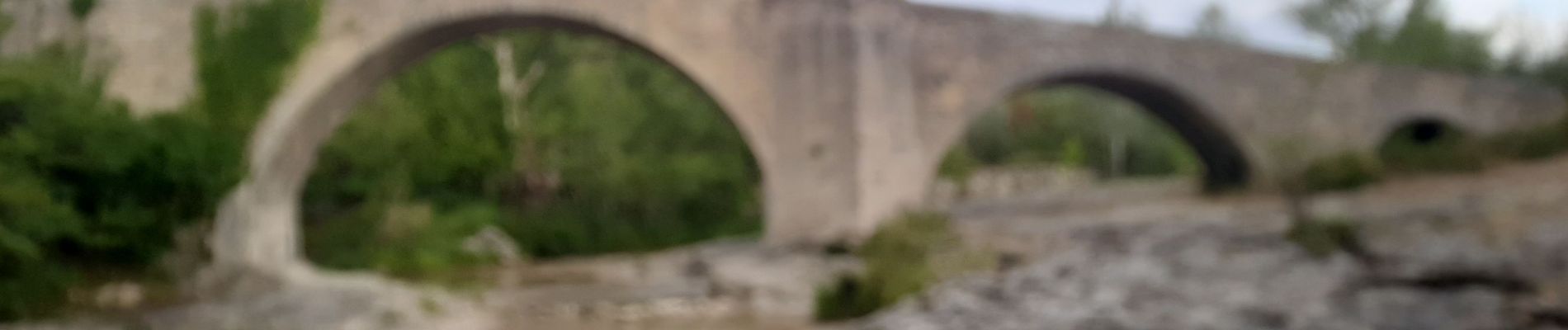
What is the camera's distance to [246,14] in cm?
735

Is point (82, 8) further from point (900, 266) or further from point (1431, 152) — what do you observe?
point (1431, 152)

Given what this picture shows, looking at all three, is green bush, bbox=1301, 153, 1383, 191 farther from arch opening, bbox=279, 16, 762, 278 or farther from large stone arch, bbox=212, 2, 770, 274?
large stone arch, bbox=212, 2, 770, 274

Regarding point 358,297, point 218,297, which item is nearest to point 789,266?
point 358,297

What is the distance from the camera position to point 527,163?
50.1 ft

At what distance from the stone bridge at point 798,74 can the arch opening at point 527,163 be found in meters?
2.67

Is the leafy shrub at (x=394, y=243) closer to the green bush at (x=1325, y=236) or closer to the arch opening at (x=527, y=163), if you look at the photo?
the arch opening at (x=527, y=163)

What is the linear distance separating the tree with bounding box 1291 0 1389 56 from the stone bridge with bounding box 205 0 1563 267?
1951 cm

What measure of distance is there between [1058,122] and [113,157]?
2633 centimetres

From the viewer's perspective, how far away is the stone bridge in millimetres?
8211

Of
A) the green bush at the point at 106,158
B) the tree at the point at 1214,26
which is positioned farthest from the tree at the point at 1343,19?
the green bush at the point at 106,158

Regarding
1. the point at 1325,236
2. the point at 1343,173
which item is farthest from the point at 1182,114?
the point at 1325,236

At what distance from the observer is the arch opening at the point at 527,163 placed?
11844 millimetres

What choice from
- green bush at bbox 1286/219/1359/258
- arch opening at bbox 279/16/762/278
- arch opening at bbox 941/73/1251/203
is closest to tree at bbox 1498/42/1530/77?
arch opening at bbox 941/73/1251/203

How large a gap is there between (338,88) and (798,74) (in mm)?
3691
